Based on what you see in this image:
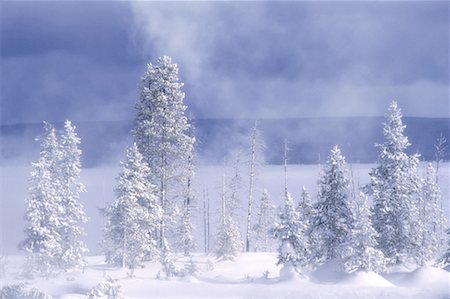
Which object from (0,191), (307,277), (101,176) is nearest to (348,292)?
(307,277)

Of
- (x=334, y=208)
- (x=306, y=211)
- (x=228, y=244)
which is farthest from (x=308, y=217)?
(x=228, y=244)

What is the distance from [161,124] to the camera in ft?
121

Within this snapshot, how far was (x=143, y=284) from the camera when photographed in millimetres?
26094

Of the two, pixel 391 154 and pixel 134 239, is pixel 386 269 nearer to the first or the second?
pixel 391 154

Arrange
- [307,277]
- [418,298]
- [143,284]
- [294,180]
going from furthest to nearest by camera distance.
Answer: [294,180] → [307,277] → [143,284] → [418,298]

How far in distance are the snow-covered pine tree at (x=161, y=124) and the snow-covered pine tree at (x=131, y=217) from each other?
166 cm

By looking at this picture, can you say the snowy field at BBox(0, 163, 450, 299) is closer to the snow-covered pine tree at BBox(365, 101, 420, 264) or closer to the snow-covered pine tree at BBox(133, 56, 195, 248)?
the snow-covered pine tree at BBox(365, 101, 420, 264)

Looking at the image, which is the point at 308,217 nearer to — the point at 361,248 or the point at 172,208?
the point at 361,248

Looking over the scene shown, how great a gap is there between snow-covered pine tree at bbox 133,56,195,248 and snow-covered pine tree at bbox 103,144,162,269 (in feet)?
5.43

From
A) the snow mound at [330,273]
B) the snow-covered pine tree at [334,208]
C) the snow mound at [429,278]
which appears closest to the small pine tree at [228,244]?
the snow-covered pine tree at [334,208]

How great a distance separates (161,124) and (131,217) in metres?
6.83

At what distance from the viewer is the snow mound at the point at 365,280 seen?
2677cm

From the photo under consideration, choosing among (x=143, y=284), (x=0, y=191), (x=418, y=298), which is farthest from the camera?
(x=0, y=191)

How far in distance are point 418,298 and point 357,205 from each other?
23.7 feet
